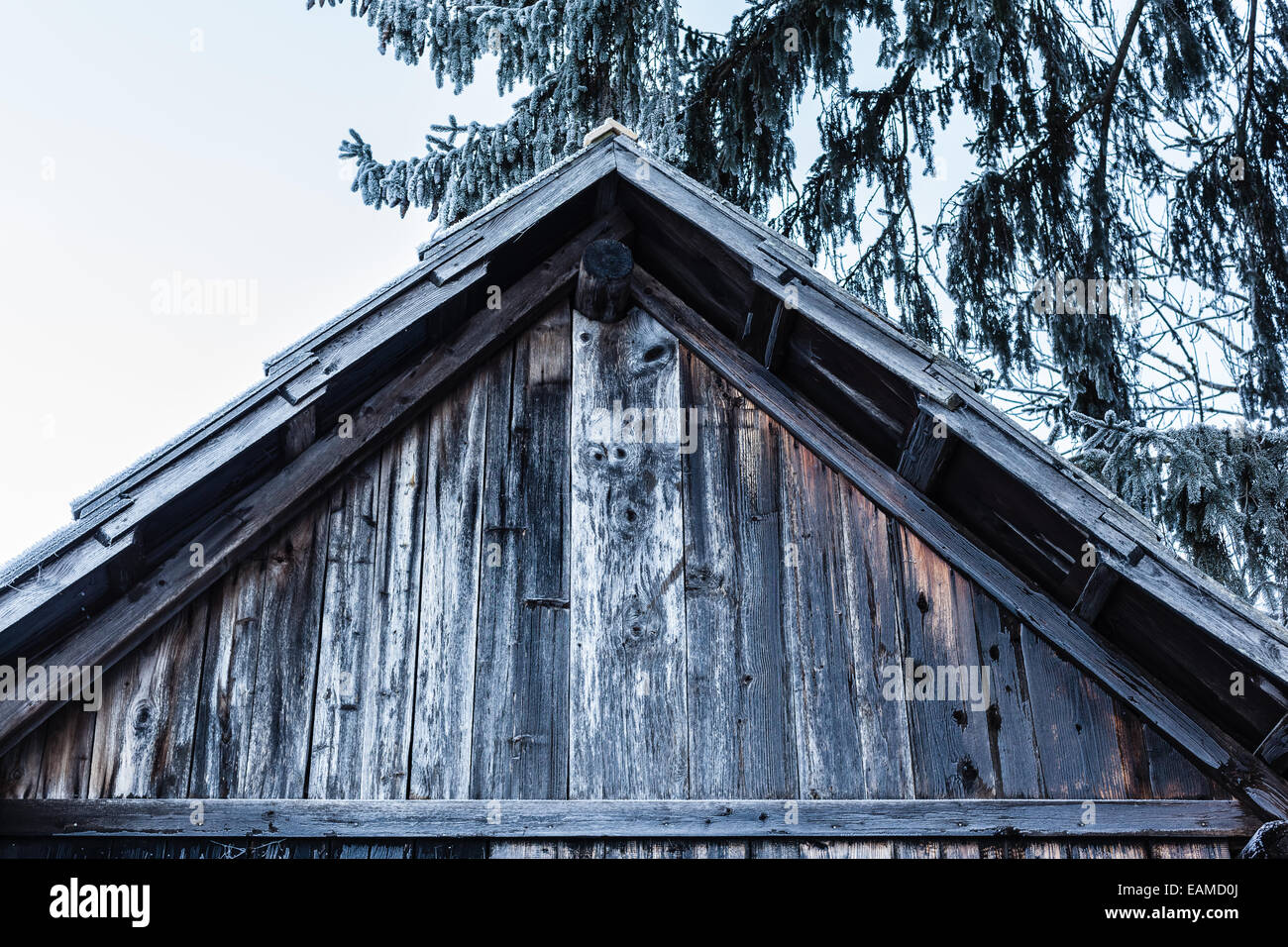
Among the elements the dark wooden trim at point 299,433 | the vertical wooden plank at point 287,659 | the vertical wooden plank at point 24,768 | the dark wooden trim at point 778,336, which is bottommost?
the vertical wooden plank at point 24,768

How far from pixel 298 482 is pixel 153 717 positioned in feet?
2.96

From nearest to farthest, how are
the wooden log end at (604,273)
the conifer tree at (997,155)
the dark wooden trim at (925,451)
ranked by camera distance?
the dark wooden trim at (925,451), the wooden log end at (604,273), the conifer tree at (997,155)

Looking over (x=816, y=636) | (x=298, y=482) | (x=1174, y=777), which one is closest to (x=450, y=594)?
(x=298, y=482)

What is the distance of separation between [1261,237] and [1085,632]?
6.44m

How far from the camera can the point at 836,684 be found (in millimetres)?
3881

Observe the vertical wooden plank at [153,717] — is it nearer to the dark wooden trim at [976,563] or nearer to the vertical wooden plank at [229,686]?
the vertical wooden plank at [229,686]

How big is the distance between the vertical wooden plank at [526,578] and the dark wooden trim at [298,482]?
137mm

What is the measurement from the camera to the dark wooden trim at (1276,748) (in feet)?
11.5

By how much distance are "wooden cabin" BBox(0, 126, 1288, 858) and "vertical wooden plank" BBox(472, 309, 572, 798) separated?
0.01 metres

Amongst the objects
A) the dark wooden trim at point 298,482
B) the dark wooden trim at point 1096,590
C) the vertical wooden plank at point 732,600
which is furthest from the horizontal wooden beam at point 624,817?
the dark wooden trim at point 1096,590

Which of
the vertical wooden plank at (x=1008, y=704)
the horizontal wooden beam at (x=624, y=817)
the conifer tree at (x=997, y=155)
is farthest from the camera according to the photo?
the conifer tree at (x=997, y=155)

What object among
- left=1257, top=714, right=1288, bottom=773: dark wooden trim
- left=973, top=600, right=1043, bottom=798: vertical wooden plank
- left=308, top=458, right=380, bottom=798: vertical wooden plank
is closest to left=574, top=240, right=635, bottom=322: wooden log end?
left=308, top=458, right=380, bottom=798: vertical wooden plank

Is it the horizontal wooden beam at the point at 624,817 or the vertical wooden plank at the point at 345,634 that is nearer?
the horizontal wooden beam at the point at 624,817

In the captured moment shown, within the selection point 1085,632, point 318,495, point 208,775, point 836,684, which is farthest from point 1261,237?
point 208,775
